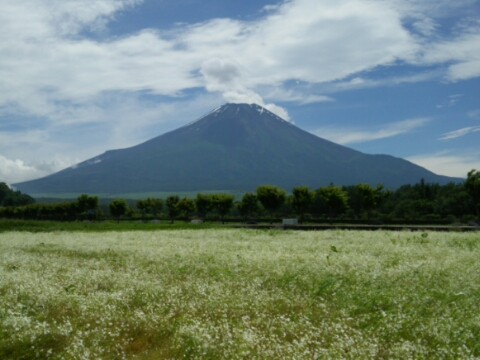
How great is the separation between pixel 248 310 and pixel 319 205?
428ft

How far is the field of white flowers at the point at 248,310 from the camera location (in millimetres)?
7328

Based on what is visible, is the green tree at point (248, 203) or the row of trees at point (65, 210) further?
the row of trees at point (65, 210)

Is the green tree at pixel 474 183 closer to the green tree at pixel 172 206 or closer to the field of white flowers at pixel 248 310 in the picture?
the field of white flowers at pixel 248 310

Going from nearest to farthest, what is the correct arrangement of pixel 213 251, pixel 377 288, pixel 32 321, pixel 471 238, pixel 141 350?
pixel 141 350, pixel 32 321, pixel 377 288, pixel 213 251, pixel 471 238

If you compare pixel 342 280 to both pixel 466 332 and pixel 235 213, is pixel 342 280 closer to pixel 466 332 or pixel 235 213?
pixel 466 332

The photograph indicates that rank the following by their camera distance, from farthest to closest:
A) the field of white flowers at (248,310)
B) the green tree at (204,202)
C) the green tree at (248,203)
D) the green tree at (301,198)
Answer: the green tree at (248,203), the green tree at (204,202), the green tree at (301,198), the field of white flowers at (248,310)

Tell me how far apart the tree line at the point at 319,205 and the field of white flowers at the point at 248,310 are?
44.0m

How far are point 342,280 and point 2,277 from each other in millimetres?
10274

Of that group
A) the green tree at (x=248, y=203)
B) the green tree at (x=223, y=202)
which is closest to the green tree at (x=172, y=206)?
the green tree at (x=248, y=203)

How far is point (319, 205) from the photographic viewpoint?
13712 centimetres

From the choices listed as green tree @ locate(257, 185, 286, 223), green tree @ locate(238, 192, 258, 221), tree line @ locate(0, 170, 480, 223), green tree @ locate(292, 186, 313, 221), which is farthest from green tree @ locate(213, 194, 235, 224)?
green tree @ locate(292, 186, 313, 221)

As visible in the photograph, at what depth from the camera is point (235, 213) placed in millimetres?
173750

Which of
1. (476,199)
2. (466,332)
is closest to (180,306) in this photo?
(466,332)

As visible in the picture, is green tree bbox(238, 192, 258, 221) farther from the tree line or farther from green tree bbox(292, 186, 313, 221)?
green tree bbox(292, 186, 313, 221)
